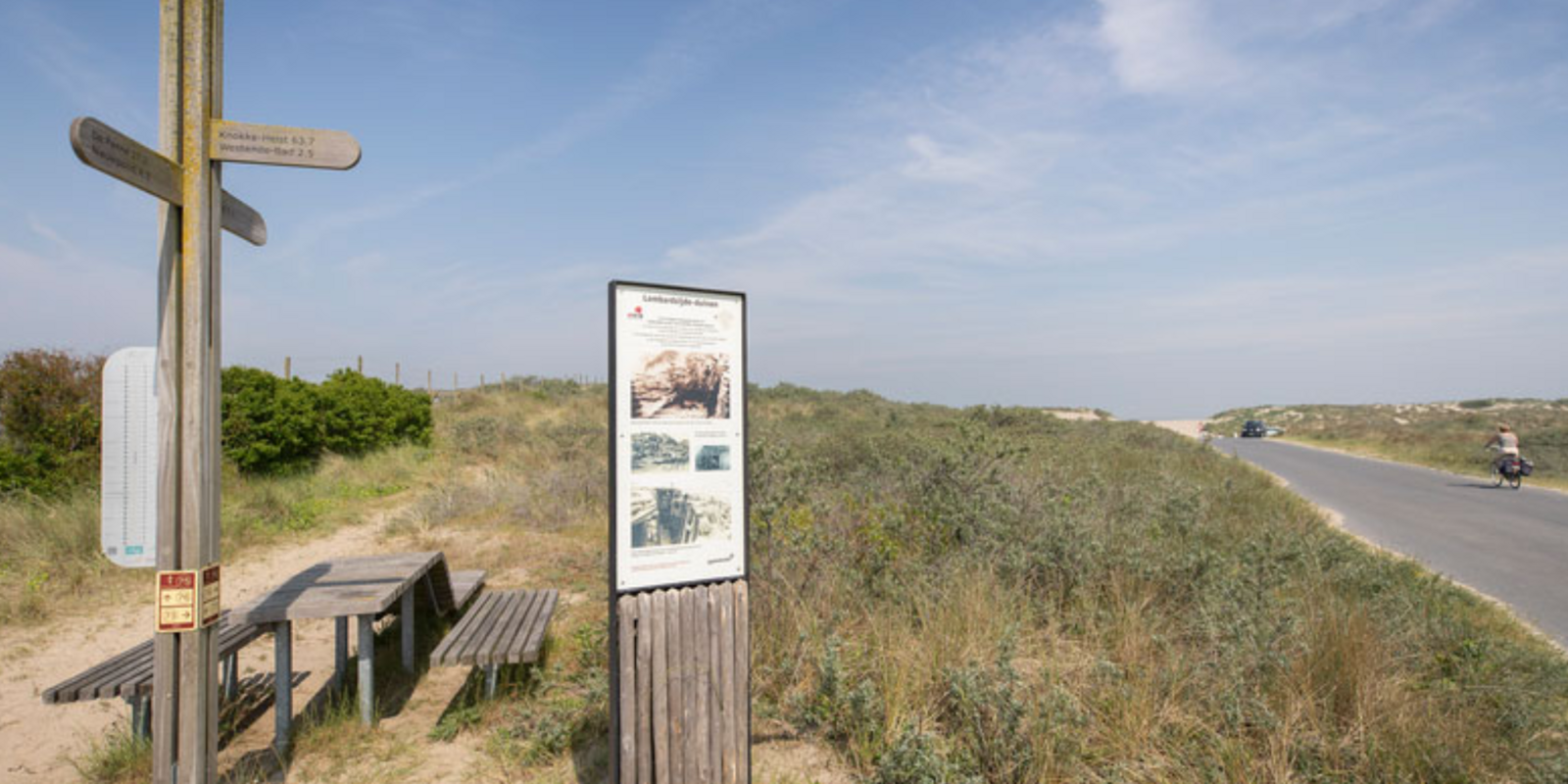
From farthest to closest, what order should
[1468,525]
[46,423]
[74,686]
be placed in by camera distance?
1. [1468,525]
2. [46,423]
3. [74,686]

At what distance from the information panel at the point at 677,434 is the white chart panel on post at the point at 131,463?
197 cm

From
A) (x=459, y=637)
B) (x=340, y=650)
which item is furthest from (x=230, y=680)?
(x=459, y=637)

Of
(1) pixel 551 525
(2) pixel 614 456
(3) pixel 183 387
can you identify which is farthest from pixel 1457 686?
(1) pixel 551 525

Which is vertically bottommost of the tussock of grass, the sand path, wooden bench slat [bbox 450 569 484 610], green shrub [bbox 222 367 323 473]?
the sand path

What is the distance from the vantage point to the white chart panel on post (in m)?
3.04

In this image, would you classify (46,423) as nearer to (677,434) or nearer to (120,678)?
(120,678)

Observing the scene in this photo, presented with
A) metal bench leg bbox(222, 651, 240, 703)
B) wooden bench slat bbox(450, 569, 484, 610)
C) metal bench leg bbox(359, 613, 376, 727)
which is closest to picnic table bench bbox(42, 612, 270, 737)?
metal bench leg bbox(222, 651, 240, 703)

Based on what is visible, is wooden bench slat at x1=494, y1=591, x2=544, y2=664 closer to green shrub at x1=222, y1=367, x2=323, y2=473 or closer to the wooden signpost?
the wooden signpost

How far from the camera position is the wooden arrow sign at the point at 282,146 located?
120 inches

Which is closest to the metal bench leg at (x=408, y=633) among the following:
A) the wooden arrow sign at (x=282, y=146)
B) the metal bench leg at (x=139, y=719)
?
the metal bench leg at (x=139, y=719)

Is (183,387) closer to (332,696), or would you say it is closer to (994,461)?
(332,696)

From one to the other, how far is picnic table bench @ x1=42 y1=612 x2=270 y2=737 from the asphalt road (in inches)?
367

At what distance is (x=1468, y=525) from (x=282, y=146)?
1481 cm

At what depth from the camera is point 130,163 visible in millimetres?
2633
